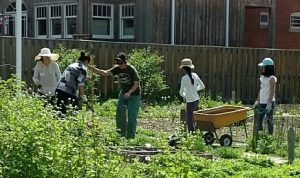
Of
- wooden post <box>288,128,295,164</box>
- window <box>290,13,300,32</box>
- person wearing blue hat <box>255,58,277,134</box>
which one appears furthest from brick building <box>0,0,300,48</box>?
wooden post <box>288,128,295,164</box>

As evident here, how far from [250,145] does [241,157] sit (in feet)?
4.92

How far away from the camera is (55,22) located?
34438 mm

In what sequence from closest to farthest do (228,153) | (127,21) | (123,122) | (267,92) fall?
(228,153) → (123,122) → (267,92) → (127,21)

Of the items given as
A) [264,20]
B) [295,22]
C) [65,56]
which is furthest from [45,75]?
[295,22]

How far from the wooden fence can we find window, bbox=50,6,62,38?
962 cm

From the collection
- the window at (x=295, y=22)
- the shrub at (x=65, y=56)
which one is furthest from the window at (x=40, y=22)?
the window at (x=295, y=22)

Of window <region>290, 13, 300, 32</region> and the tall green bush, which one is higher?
window <region>290, 13, 300, 32</region>

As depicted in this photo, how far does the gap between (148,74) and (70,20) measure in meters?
10.8

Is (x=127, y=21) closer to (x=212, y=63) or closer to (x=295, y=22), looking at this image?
(x=212, y=63)

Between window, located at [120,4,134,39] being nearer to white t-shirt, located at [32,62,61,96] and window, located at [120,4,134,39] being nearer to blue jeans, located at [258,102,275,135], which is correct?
blue jeans, located at [258,102,275,135]

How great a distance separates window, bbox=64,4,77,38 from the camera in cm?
3300

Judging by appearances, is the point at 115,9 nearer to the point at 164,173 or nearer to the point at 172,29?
the point at 172,29

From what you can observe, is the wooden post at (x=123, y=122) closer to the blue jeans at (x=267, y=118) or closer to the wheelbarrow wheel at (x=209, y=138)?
the wheelbarrow wheel at (x=209, y=138)

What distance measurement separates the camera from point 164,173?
755cm
